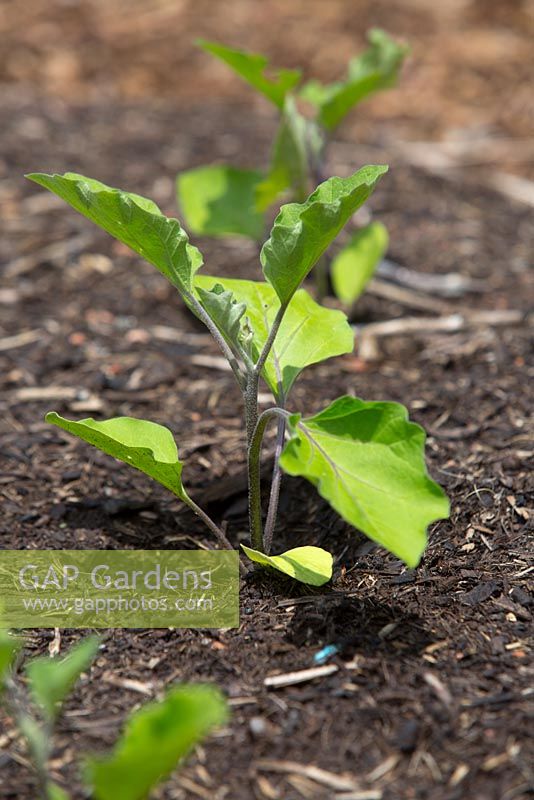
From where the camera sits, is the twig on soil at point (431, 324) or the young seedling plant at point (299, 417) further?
the twig on soil at point (431, 324)

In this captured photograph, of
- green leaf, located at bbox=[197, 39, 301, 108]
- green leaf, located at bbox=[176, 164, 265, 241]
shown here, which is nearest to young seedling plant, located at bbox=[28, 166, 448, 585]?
green leaf, located at bbox=[197, 39, 301, 108]

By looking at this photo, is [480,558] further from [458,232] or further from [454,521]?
[458,232]

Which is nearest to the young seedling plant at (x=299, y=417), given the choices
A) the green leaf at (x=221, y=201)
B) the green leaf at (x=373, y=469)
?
the green leaf at (x=373, y=469)

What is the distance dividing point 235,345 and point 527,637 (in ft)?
2.54

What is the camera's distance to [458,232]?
3811 mm

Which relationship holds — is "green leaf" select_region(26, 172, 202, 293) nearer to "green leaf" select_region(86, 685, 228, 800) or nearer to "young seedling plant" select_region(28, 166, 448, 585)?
"young seedling plant" select_region(28, 166, 448, 585)

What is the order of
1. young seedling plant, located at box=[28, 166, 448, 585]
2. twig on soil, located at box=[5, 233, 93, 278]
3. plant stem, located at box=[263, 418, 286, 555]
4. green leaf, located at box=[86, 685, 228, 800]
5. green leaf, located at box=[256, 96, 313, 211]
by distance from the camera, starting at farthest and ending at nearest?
twig on soil, located at box=[5, 233, 93, 278] → green leaf, located at box=[256, 96, 313, 211] → plant stem, located at box=[263, 418, 286, 555] → young seedling plant, located at box=[28, 166, 448, 585] → green leaf, located at box=[86, 685, 228, 800]

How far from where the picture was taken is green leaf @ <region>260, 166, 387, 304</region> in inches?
61.9

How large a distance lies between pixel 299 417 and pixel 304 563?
1.14 ft

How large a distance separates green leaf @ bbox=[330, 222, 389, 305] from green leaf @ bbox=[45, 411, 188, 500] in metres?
1.38

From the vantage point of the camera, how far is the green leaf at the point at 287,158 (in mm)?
2861

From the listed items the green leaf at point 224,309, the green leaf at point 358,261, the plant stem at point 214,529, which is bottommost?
the green leaf at point 358,261

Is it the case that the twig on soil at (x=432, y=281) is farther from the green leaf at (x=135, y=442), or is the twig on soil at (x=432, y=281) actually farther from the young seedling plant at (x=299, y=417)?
the green leaf at (x=135, y=442)

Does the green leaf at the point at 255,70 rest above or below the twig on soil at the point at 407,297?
above
